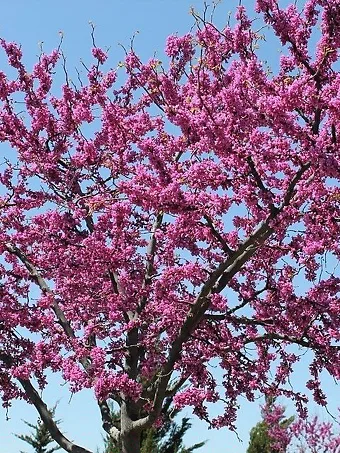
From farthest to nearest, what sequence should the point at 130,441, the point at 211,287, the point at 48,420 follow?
1. the point at 48,420
2. the point at 130,441
3. the point at 211,287

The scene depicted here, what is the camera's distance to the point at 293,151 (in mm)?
6844

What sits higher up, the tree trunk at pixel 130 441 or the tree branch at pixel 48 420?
the tree branch at pixel 48 420

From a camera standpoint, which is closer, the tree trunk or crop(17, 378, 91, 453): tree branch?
the tree trunk

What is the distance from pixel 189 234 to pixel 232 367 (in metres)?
2.40

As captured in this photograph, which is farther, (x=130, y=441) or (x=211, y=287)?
(x=130, y=441)

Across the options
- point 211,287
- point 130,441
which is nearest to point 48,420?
point 130,441

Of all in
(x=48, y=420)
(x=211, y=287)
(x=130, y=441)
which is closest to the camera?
(x=211, y=287)

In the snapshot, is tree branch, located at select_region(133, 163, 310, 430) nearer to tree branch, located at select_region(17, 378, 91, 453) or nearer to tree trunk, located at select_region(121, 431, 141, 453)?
tree trunk, located at select_region(121, 431, 141, 453)

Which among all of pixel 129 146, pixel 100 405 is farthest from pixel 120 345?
pixel 129 146

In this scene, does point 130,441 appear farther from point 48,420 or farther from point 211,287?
point 211,287

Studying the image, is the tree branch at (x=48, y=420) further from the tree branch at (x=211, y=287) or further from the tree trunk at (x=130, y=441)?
the tree branch at (x=211, y=287)

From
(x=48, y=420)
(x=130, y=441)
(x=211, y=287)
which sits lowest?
(x=130, y=441)

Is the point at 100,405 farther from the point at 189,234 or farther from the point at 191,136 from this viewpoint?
the point at 191,136

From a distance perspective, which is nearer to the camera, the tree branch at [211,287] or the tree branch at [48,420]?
the tree branch at [211,287]
